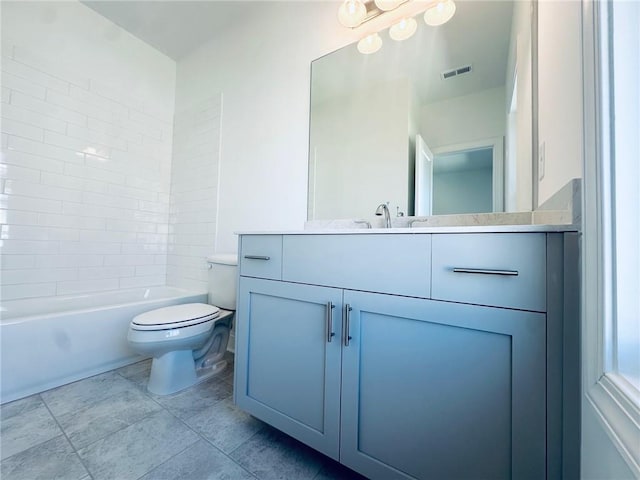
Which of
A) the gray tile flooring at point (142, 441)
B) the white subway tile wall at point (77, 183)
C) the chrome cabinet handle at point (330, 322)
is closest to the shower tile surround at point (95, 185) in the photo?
the white subway tile wall at point (77, 183)

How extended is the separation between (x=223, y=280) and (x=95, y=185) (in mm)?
1355

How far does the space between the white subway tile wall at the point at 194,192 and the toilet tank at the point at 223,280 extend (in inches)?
11.2

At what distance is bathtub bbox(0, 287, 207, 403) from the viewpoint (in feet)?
4.64

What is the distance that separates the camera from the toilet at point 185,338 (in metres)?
1.42

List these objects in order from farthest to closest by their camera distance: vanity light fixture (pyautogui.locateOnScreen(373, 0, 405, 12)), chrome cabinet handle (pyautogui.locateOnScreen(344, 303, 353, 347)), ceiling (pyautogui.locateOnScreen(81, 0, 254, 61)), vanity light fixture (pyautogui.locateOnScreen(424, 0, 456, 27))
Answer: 1. ceiling (pyautogui.locateOnScreen(81, 0, 254, 61))
2. vanity light fixture (pyautogui.locateOnScreen(373, 0, 405, 12))
3. vanity light fixture (pyautogui.locateOnScreen(424, 0, 456, 27))
4. chrome cabinet handle (pyautogui.locateOnScreen(344, 303, 353, 347))

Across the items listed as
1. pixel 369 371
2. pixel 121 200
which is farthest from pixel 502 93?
pixel 121 200

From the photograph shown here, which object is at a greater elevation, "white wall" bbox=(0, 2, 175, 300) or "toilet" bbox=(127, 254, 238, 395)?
"white wall" bbox=(0, 2, 175, 300)

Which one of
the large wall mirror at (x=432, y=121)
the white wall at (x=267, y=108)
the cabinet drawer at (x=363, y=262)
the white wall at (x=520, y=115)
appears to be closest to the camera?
the cabinet drawer at (x=363, y=262)

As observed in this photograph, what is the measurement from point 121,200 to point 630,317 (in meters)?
2.95

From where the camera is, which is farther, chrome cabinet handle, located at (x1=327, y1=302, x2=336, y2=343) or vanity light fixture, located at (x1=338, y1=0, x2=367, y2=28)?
vanity light fixture, located at (x1=338, y1=0, x2=367, y2=28)

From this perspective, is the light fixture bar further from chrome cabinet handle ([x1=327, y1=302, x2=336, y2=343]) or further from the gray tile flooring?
the gray tile flooring

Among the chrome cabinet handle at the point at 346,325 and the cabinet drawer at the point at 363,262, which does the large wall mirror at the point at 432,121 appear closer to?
the cabinet drawer at the point at 363,262

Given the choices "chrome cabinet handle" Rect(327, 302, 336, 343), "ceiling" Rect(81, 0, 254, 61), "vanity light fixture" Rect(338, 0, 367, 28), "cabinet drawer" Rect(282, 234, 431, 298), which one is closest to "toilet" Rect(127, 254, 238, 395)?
"cabinet drawer" Rect(282, 234, 431, 298)

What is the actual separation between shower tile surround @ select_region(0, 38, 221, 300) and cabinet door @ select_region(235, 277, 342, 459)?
125 cm
